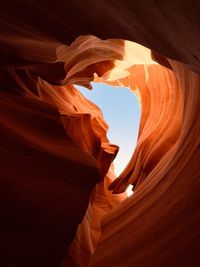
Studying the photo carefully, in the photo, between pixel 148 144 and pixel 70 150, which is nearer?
pixel 70 150

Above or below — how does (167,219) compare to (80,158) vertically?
above

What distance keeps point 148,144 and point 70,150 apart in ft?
6.49

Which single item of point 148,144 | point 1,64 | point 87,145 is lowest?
point 87,145

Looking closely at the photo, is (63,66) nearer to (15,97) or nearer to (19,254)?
(15,97)

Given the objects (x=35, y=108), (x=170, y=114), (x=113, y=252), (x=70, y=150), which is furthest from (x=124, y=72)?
(x=113, y=252)

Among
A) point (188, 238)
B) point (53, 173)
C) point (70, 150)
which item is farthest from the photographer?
point (70, 150)

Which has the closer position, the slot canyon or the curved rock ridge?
the slot canyon

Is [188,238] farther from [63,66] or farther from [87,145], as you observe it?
[87,145]

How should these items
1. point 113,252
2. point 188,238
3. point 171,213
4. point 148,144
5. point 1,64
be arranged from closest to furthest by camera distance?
point 188,238
point 171,213
point 113,252
point 1,64
point 148,144

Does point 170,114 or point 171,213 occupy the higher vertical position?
point 171,213

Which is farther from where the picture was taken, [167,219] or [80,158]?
[80,158]

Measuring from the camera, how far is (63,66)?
13.7 ft

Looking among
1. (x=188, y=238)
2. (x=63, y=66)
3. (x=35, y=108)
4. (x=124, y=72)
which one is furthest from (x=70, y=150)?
(x=124, y=72)

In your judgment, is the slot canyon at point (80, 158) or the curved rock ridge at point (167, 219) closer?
the slot canyon at point (80, 158)
